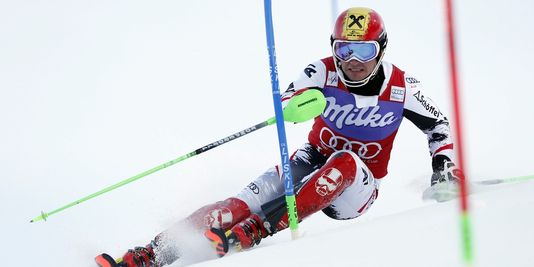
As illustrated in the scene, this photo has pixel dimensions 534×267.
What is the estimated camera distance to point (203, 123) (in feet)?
17.3

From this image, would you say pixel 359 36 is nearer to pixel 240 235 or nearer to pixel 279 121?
pixel 279 121

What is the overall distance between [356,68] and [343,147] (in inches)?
18.7

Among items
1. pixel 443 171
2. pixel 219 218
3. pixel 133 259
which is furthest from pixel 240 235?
pixel 443 171

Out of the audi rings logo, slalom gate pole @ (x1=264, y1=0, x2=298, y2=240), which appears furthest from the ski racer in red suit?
slalom gate pole @ (x1=264, y1=0, x2=298, y2=240)

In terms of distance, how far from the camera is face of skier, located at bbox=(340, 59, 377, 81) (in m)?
3.07

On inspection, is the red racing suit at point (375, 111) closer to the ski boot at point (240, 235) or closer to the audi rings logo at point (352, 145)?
the audi rings logo at point (352, 145)

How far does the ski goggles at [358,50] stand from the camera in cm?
300

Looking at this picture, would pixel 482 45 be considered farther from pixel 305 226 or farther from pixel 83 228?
pixel 83 228

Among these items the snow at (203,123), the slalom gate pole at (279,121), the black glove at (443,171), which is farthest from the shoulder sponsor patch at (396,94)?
the slalom gate pole at (279,121)

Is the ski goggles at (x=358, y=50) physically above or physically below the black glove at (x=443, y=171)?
above

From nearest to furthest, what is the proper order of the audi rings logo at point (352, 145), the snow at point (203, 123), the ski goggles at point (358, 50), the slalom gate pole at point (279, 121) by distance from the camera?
the snow at point (203, 123), the slalom gate pole at point (279, 121), the ski goggles at point (358, 50), the audi rings logo at point (352, 145)

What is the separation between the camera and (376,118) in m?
3.25

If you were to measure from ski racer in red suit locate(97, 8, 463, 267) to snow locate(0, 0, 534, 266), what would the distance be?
0.84 ft

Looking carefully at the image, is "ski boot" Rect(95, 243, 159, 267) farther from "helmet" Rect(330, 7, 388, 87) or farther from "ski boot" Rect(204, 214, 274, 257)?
"helmet" Rect(330, 7, 388, 87)
